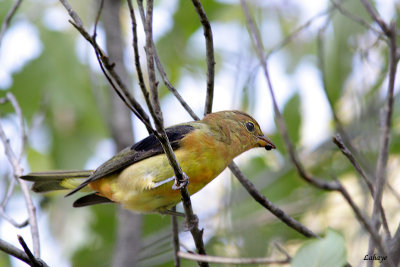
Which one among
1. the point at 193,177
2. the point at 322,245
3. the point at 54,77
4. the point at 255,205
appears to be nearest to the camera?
the point at 322,245

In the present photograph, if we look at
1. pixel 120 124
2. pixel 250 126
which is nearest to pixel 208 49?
pixel 250 126

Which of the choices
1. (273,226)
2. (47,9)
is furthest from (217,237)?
(47,9)

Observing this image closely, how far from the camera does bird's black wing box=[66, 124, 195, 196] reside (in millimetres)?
4426

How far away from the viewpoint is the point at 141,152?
453cm

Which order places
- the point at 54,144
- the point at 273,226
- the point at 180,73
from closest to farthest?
the point at 273,226 < the point at 54,144 < the point at 180,73

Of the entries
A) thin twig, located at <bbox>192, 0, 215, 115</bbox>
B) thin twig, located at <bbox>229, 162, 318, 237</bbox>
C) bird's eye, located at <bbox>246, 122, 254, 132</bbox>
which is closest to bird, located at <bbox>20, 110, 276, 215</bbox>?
bird's eye, located at <bbox>246, 122, 254, 132</bbox>

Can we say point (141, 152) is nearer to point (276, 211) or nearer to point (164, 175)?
point (164, 175)

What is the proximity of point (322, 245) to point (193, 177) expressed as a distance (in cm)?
207

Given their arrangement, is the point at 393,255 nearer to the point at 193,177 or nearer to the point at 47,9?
the point at 193,177

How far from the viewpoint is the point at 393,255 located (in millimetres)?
2395

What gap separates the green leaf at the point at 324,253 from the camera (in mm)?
2156

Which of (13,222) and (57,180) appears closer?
(13,222)

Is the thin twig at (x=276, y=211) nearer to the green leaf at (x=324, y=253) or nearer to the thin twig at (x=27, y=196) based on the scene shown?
the green leaf at (x=324, y=253)

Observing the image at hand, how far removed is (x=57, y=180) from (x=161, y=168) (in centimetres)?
113
